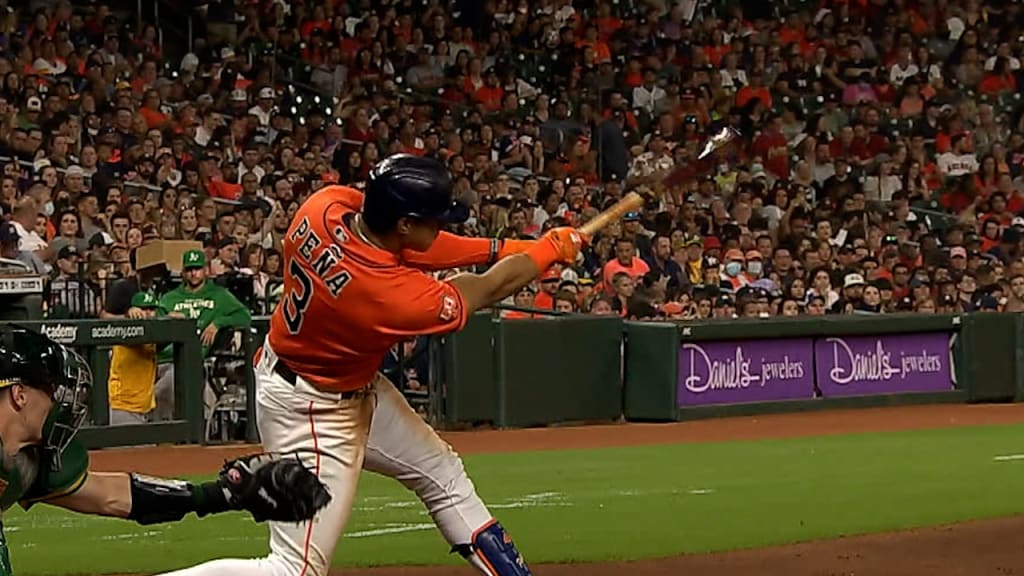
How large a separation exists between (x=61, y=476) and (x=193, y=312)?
9.70 m

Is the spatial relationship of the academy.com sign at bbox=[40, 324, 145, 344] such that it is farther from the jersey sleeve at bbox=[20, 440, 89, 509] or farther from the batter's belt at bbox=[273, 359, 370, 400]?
the jersey sleeve at bbox=[20, 440, 89, 509]

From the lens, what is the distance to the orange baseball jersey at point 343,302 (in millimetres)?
5895

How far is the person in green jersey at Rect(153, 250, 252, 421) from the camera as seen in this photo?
45.3 feet

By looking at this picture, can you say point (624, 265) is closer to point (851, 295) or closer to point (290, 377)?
point (851, 295)

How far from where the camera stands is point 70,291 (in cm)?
1416

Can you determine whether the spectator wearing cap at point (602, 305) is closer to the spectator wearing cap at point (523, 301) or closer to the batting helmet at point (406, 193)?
the spectator wearing cap at point (523, 301)

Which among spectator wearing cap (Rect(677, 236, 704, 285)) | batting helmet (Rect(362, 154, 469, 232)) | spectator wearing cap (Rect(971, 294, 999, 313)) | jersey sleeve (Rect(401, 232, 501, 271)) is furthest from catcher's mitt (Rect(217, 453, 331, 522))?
spectator wearing cap (Rect(971, 294, 999, 313))

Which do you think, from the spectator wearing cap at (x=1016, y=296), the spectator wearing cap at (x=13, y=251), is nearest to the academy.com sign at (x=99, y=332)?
the spectator wearing cap at (x=13, y=251)

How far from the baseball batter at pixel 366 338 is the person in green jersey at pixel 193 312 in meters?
7.57

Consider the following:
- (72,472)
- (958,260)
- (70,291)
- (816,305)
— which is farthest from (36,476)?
(958,260)

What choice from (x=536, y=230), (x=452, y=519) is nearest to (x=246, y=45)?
(x=536, y=230)

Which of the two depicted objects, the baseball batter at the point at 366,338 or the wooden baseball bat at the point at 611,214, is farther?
the wooden baseball bat at the point at 611,214

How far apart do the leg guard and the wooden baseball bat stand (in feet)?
3.89

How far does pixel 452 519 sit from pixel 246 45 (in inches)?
557
